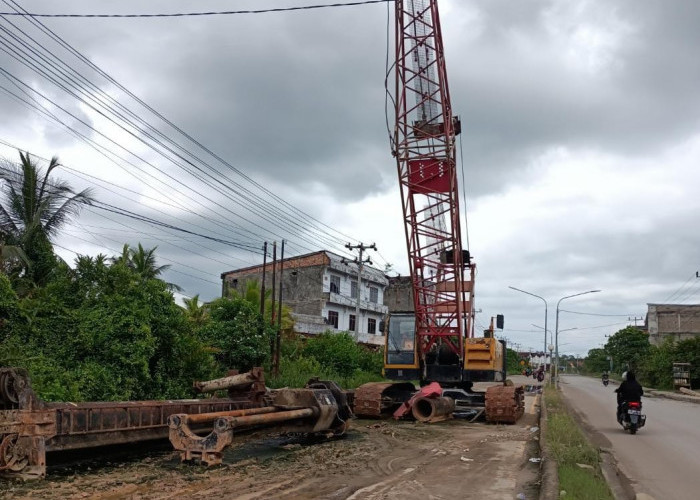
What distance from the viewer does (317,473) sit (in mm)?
8070

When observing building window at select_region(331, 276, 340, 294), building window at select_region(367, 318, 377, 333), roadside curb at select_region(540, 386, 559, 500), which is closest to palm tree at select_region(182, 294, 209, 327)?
roadside curb at select_region(540, 386, 559, 500)

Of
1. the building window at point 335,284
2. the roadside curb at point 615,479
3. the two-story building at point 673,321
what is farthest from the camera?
the two-story building at point 673,321

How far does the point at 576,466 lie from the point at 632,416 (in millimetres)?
6823

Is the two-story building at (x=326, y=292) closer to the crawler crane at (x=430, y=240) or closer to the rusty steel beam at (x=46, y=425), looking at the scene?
the crawler crane at (x=430, y=240)

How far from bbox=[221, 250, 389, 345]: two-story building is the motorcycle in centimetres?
3125

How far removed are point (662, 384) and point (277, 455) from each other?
44.2 meters

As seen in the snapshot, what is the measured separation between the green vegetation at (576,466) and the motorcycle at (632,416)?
2949 millimetres

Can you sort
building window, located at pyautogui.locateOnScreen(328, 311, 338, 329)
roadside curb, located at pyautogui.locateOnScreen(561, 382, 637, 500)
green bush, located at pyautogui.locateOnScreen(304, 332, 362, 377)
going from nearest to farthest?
roadside curb, located at pyautogui.locateOnScreen(561, 382, 637, 500) < green bush, located at pyautogui.locateOnScreen(304, 332, 362, 377) < building window, located at pyautogui.locateOnScreen(328, 311, 338, 329)

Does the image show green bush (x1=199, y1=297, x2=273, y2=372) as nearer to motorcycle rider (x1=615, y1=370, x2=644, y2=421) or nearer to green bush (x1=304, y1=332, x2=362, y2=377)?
green bush (x1=304, y1=332, x2=362, y2=377)

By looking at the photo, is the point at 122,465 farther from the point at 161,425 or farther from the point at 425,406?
the point at 425,406

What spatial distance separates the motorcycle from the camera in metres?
14.3

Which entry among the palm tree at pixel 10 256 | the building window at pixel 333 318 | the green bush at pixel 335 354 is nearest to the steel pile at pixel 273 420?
the palm tree at pixel 10 256

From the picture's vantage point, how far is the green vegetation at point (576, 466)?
691 centimetres

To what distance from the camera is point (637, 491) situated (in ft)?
26.7
